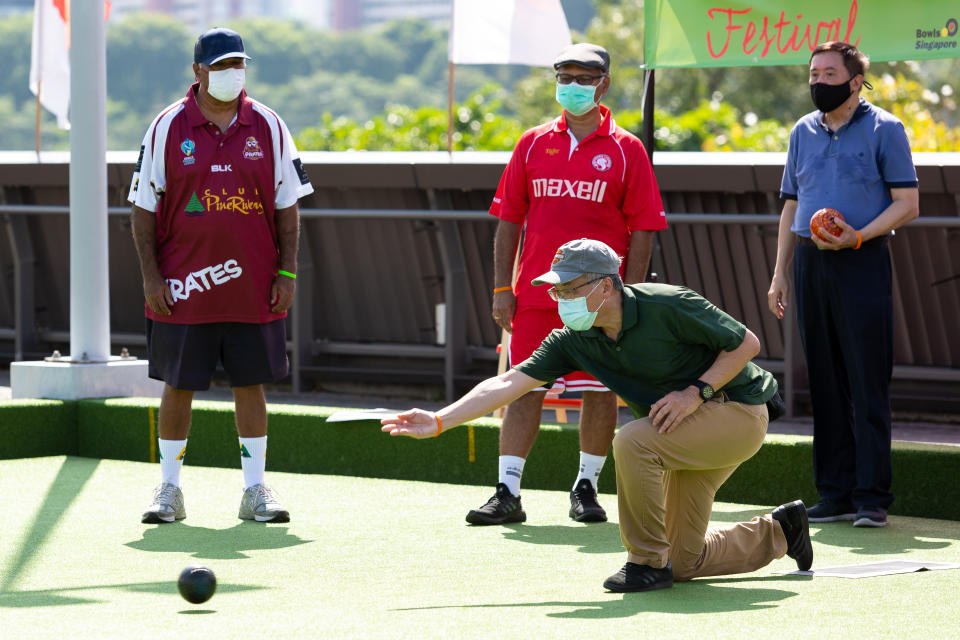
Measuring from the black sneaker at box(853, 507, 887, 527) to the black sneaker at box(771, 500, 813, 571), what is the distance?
924mm

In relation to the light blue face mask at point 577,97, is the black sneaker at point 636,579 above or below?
below

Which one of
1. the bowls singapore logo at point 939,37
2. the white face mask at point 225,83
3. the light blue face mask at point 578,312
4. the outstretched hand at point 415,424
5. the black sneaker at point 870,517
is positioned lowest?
the black sneaker at point 870,517

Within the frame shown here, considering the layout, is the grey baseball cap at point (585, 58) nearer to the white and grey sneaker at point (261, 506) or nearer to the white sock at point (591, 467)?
the white sock at point (591, 467)

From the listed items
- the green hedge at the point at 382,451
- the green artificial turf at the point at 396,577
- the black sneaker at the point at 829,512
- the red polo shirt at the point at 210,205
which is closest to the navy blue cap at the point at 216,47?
the red polo shirt at the point at 210,205

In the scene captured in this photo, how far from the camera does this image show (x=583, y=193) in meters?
5.73

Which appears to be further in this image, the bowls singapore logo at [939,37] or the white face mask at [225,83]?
the bowls singapore logo at [939,37]

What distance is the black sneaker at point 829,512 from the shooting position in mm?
5633

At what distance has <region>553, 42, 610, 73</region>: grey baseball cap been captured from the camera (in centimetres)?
568

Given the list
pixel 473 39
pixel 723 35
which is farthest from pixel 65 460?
pixel 723 35

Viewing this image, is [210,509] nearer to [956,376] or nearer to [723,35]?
[723,35]

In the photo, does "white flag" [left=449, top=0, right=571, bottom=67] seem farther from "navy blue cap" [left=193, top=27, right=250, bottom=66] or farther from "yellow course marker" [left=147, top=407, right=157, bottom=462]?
"yellow course marker" [left=147, top=407, right=157, bottom=462]

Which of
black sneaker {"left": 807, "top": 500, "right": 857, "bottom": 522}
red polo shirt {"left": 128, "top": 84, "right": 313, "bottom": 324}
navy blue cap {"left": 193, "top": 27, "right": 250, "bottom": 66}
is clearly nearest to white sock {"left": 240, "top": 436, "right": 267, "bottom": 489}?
red polo shirt {"left": 128, "top": 84, "right": 313, "bottom": 324}

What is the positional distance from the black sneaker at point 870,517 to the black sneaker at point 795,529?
3.03ft

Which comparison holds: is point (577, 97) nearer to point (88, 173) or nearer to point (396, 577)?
point (396, 577)
